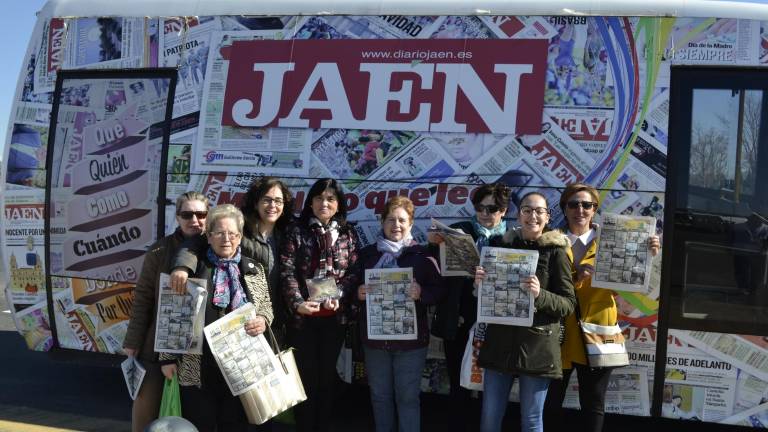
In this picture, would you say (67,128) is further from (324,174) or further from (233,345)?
(233,345)

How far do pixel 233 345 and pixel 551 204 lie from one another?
211 centimetres

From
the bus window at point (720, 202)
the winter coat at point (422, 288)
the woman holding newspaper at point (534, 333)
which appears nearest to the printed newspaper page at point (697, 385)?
the bus window at point (720, 202)

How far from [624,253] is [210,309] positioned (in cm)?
230

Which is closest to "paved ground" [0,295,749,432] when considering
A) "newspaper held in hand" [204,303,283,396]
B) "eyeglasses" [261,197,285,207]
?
"newspaper held in hand" [204,303,283,396]

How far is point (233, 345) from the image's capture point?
3.94 meters

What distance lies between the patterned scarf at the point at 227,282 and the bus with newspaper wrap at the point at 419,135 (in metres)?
1.16

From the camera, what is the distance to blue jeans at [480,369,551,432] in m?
4.00

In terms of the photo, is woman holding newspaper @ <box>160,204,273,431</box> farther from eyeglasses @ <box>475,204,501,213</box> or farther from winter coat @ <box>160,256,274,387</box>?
eyeglasses @ <box>475,204,501,213</box>

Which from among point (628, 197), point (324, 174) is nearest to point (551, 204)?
point (628, 197)

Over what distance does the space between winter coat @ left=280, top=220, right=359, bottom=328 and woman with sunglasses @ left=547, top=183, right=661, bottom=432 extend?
1268mm

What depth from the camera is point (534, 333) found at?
3.94 m

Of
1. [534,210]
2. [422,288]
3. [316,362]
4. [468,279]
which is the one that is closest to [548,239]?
[534,210]

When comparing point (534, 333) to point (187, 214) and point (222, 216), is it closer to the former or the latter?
point (222, 216)

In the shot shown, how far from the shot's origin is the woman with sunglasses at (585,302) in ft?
13.8
